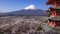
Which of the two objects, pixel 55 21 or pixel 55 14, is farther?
pixel 55 14

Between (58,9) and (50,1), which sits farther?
(50,1)

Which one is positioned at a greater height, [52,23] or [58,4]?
[58,4]

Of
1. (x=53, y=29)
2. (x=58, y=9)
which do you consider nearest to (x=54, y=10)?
(x=58, y=9)

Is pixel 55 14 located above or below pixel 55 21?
above

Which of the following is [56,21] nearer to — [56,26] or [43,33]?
[56,26]

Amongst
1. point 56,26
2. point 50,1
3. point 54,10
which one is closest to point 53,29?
point 56,26

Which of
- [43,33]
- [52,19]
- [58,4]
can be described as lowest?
[43,33]

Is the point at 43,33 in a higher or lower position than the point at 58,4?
lower

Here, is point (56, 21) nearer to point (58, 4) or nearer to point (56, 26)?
point (56, 26)

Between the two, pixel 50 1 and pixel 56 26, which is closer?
pixel 56 26
